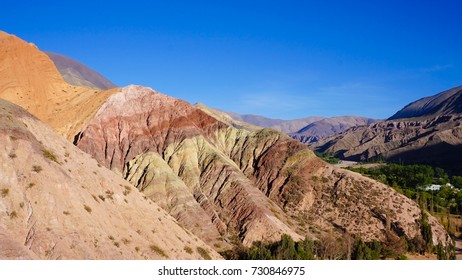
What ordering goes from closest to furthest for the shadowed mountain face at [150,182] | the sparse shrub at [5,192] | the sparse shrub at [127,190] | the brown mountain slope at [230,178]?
1. the sparse shrub at [5,192]
2. the shadowed mountain face at [150,182]
3. the sparse shrub at [127,190]
4. the brown mountain slope at [230,178]

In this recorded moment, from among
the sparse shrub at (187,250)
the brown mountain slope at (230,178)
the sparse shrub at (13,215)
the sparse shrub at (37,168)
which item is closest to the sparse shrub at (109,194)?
the sparse shrub at (37,168)

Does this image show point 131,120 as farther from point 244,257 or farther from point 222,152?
point 244,257

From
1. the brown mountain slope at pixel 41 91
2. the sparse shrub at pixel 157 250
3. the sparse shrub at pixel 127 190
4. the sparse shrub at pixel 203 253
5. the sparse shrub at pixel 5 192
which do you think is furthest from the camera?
the brown mountain slope at pixel 41 91

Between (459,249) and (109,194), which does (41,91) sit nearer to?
(109,194)

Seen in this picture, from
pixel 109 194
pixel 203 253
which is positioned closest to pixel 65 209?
pixel 109 194

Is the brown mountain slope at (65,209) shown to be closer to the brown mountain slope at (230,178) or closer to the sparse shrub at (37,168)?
the sparse shrub at (37,168)
